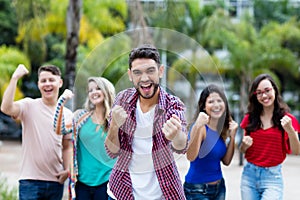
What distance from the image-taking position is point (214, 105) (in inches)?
144

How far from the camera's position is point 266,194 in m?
3.89

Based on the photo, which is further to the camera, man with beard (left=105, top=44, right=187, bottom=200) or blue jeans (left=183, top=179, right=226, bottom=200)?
blue jeans (left=183, top=179, right=226, bottom=200)

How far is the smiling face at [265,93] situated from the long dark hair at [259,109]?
38mm

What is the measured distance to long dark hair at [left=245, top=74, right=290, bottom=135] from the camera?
4.00 meters

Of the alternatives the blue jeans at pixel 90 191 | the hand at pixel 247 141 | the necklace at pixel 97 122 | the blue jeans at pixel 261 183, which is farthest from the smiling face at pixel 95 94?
the blue jeans at pixel 261 183

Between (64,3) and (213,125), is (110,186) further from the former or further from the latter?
(64,3)

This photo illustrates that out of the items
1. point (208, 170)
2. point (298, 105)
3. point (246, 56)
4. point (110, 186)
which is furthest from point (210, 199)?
point (298, 105)

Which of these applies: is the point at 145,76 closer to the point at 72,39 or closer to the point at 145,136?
the point at 145,136

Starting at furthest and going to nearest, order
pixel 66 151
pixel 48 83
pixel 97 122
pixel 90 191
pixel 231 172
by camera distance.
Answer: pixel 231 172 < pixel 66 151 < pixel 48 83 < pixel 90 191 < pixel 97 122

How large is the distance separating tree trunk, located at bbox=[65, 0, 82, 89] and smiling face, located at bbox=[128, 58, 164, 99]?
533 cm

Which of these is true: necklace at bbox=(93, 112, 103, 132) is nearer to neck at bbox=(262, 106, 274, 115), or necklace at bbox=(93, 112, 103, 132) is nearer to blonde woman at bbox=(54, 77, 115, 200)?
blonde woman at bbox=(54, 77, 115, 200)

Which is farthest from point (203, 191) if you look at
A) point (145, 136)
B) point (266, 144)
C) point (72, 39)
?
point (72, 39)

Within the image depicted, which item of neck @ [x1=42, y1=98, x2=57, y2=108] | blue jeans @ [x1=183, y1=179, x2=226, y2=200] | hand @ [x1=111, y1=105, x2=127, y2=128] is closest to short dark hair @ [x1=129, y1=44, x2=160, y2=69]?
hand @ [x1=111, y1=105, x2=127, y2=128]

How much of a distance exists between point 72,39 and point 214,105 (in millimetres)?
4773
